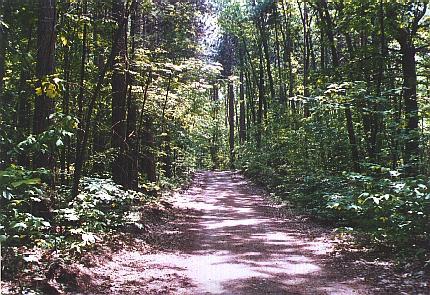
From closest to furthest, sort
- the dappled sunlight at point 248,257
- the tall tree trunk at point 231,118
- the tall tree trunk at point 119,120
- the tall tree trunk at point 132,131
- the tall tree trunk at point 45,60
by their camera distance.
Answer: the dappled sunlight at point 248,257
the tall tree trunk at point 45,60
the tall tree trunk at point 119,120
the tall tree trunk at point 132,131
the tall tree trunk at point 231,118

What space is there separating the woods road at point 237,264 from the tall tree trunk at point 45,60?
100 inches

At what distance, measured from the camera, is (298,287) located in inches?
247

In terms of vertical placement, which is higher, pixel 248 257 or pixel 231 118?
pixel 231 118

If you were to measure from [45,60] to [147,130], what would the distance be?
7613 millimetres

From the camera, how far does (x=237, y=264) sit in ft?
25.2

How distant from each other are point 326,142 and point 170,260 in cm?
954

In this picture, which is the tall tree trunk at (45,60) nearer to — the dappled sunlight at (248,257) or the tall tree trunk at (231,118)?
the dappled sunlight at (248,257)

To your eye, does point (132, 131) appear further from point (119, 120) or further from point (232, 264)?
point (232, 264)

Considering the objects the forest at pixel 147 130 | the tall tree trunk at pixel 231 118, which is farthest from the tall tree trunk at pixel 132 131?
the tall tree trunk at pixel 231 118

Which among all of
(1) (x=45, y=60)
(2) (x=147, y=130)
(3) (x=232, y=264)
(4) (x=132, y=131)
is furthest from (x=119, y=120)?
(3) (x=232, y=264)

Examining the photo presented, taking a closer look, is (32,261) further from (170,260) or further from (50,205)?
(170,260)

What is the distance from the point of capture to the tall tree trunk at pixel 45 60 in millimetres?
8281

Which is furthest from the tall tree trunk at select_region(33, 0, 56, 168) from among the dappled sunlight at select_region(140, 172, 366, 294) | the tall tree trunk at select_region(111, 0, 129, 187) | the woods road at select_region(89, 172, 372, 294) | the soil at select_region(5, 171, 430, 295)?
the tall tree trunk at select_region(111, 0, 129, 187)

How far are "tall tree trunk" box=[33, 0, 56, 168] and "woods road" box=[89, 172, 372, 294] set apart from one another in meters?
2.55
